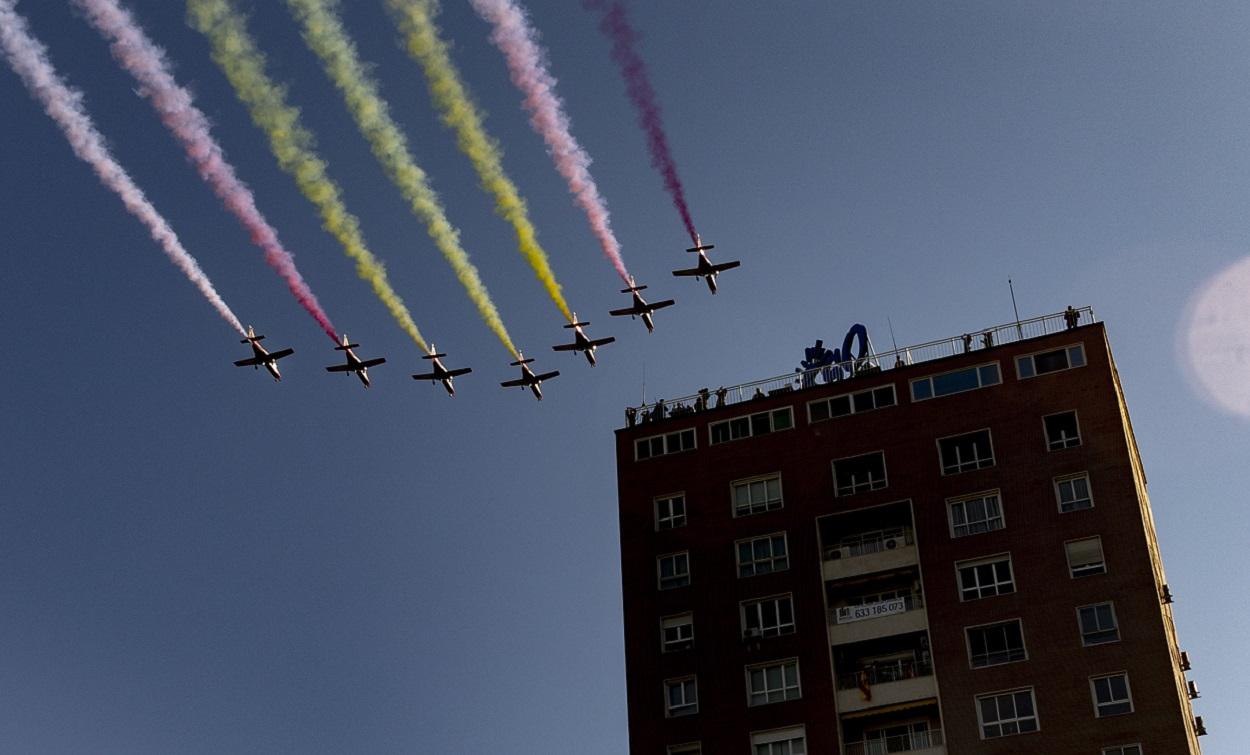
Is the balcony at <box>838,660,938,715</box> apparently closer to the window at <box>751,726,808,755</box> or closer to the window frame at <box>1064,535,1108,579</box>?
the window at <box>751,726,808,755</box>

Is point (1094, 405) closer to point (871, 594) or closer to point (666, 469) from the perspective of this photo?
point (871, 594)

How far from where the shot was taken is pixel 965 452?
9338 cm

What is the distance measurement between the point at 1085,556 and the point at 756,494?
19927 millimetres

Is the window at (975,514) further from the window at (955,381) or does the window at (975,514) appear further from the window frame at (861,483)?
Answer: the window at (955,381)

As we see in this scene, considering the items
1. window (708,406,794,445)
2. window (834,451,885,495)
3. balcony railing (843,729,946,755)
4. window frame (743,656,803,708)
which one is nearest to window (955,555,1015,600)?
window (834,451,885,495)

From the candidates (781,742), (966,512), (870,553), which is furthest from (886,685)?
(966,512)

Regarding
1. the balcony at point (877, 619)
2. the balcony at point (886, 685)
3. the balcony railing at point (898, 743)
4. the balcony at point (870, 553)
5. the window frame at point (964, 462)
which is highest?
the window frame at point (964, 462)

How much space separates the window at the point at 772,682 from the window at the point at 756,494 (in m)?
10.0

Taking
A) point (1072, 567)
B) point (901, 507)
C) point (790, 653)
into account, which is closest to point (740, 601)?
point (790, 653)

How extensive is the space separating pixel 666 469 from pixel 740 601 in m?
10.9

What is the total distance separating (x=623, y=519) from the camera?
101 m

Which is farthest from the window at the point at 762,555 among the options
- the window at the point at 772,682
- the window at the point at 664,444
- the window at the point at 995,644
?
the window at the point at 995,644

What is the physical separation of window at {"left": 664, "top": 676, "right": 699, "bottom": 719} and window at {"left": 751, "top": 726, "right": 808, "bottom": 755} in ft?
14.3

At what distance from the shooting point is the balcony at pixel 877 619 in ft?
295
